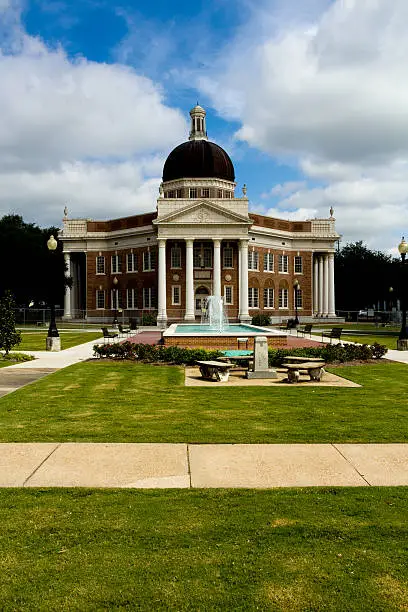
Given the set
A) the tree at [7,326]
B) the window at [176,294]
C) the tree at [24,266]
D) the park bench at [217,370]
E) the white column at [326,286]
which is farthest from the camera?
the white column at [326,286]

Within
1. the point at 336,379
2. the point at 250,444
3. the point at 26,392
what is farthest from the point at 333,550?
the point at 336,379

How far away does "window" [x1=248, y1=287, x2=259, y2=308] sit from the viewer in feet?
232

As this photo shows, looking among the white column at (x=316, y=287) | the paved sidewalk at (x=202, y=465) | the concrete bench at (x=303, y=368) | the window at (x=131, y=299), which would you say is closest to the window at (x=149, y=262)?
the window at (x=131, y=299)

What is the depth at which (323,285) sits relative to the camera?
260 feet

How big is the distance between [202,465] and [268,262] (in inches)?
2615

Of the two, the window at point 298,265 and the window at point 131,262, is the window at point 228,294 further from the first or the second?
the window at point 298,265

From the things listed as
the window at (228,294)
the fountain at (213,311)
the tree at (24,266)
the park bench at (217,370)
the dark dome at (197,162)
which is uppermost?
the dark dome at (197,162)

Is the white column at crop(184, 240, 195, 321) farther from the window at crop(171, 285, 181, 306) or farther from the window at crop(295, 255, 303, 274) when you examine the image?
the window at crop(295, 255, 303, 274)

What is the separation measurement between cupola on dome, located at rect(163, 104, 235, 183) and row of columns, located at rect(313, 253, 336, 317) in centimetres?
1671

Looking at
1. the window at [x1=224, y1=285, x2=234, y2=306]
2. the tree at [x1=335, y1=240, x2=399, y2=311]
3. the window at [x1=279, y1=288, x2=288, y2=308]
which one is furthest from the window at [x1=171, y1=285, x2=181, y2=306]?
the tree at [x1=335, y1=240, x2=399, y2=311]

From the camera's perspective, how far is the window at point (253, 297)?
70.7 metres

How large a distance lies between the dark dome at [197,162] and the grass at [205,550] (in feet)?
225

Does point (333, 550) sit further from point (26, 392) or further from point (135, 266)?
point (135, 266)

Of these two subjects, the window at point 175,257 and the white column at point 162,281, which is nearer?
the white column at point 162,281
